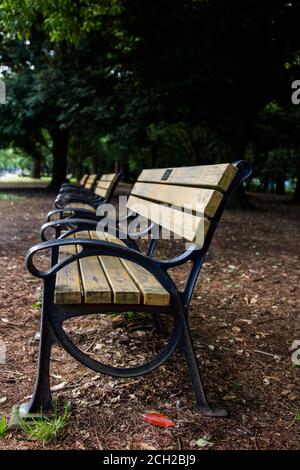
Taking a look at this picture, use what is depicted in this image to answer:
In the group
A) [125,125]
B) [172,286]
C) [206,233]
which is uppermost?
[125,125]

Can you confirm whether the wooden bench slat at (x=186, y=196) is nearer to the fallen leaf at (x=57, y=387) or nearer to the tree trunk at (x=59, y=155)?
the fallen leaf at (x=57, y=387)

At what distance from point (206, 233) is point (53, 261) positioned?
1.41 meters

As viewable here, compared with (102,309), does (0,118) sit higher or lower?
higher

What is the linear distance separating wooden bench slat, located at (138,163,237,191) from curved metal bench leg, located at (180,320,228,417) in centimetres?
68

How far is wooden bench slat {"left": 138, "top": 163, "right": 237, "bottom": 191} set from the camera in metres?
2.02

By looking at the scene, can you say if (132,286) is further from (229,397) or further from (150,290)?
(229,397)

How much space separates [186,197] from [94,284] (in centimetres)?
77

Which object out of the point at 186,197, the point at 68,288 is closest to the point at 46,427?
the point at 68,288

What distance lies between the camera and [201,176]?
7.65ft

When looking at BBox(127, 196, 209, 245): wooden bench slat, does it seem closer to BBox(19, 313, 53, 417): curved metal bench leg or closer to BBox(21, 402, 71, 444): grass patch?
BBox(19, 313, 53, 417): curved metal bench leg

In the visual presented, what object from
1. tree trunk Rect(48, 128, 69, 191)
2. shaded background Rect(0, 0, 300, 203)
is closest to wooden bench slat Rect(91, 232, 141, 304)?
shaded background Rect(0, 0, 300, 203)

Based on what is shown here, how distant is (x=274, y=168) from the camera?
25.7 metres
